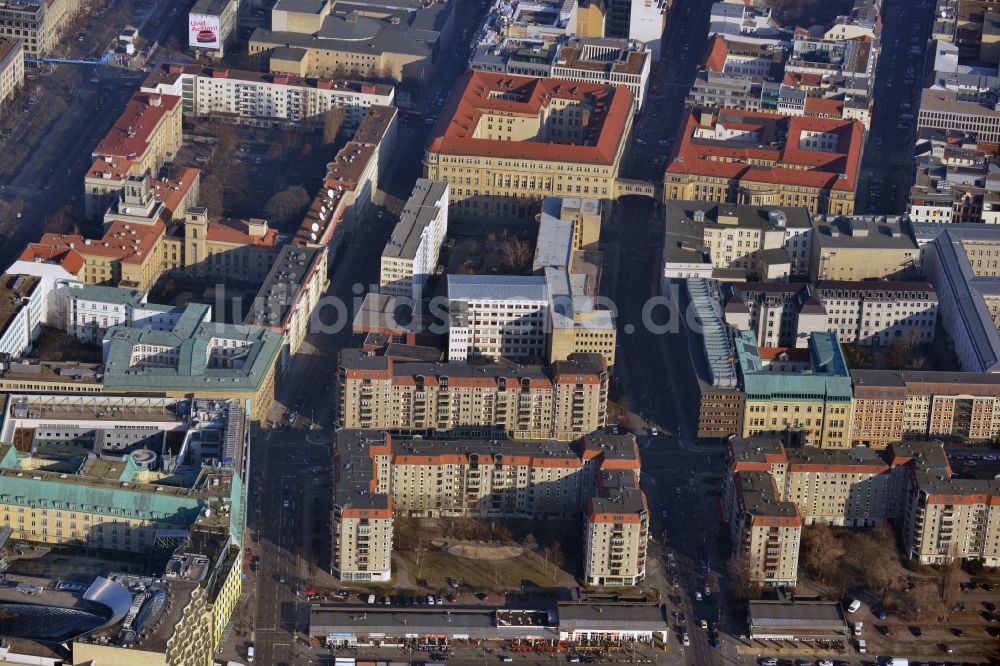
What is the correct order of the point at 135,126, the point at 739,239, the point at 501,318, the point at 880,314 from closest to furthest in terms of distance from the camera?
the point at 501,318 → the point at 880,314 → the point at 739,239 → the point at 135,126

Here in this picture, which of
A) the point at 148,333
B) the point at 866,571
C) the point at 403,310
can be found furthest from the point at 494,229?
the point at 866,571

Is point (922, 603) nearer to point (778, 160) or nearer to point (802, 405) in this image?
point (802, 405)

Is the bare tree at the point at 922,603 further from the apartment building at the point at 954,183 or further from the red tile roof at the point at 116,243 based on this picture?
the red tile roof at the point at 116,243

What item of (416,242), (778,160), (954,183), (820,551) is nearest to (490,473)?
(820,551)

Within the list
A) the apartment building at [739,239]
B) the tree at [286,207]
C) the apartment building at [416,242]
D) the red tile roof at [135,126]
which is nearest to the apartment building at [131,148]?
the red tile roof at [135,126]

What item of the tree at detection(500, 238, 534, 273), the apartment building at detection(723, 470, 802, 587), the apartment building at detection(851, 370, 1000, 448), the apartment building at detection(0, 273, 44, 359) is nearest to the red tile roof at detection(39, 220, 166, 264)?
the apartment building at detection(0, 273, 44, 359)

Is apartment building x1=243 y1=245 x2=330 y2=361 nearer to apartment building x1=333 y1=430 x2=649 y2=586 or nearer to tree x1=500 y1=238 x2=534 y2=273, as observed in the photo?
tree x1=500 y1=238 x2=534 y2=273
